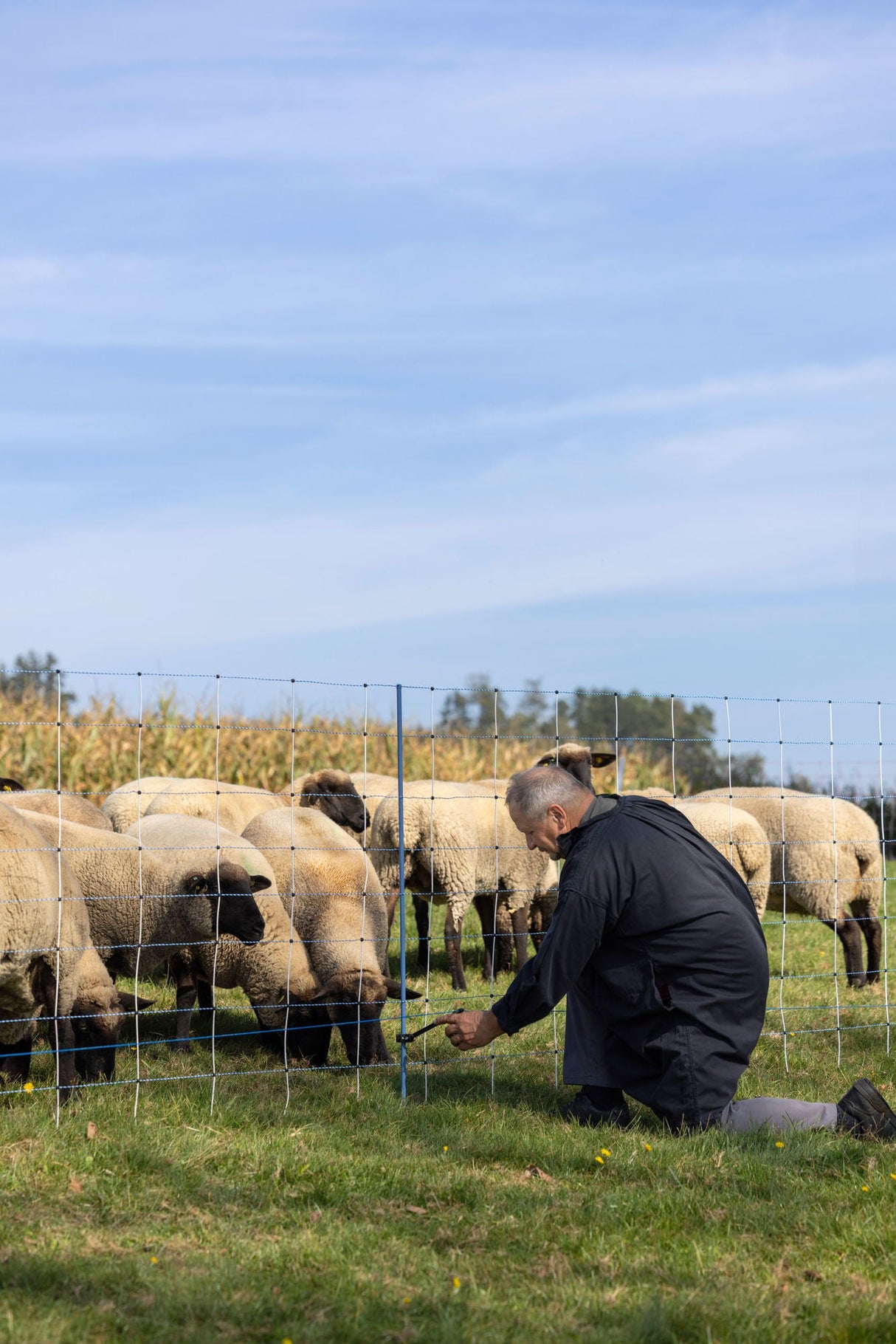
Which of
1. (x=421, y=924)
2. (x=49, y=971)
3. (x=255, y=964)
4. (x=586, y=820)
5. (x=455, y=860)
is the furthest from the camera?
(x=421, y=924)

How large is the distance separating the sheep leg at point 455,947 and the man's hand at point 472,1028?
5.32m

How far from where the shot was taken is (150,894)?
27.1 feet

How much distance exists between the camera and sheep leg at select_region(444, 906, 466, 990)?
1126 centimetres

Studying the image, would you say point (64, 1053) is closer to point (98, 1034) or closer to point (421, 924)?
point (98, 1034)

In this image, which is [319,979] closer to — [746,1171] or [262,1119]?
[262,1119]

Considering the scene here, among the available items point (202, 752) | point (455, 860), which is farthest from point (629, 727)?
point (455, 860)

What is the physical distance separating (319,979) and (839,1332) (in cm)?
516

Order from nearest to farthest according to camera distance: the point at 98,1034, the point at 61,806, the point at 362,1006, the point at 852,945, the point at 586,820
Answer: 1. the point at 586,820
2. the point at 98,1034
3. the point at 362,1006
4. the point at 61,806
5. the point at 852,945

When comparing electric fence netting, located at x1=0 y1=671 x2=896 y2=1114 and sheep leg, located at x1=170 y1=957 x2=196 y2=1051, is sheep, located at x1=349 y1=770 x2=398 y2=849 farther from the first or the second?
sheep leg, located at x1=170 y1=957 x2=196 y2=1051

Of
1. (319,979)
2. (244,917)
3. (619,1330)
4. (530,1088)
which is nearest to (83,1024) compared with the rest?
(244,917)

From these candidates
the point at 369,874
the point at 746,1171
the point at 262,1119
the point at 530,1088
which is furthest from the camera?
the point at 369,874

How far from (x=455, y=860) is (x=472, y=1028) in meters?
6.15

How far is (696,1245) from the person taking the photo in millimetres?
4531

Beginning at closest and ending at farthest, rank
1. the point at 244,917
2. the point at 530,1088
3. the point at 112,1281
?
the point at 112,1281
the point at 530,1088
the point at 244,917
